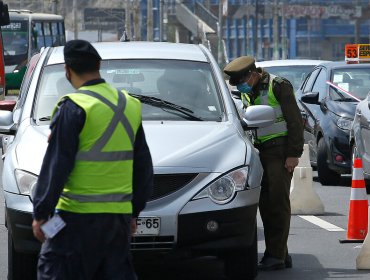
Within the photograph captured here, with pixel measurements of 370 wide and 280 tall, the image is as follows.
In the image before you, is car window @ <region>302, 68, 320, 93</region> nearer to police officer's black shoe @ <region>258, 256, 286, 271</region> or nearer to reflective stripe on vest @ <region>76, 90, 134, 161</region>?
police officer's black shoe @ <region>258, 256, 286, 271</region>

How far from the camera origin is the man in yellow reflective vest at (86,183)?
582cm

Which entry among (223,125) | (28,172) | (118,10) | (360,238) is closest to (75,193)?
(28,172)

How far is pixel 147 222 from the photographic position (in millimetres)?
8344

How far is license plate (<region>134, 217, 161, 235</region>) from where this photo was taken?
834 centimetres

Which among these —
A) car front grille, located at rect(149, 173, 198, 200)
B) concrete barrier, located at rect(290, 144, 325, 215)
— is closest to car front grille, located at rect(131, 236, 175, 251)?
car front grille, located at rect(149, 173, 198, 200)

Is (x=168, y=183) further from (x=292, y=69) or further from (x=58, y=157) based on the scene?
(x=292, y=69)

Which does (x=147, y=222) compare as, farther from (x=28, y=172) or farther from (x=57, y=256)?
(x=57, y=256)

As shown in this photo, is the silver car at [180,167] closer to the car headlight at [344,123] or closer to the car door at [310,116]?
the car headlight at [344,123]

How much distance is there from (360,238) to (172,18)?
356ft

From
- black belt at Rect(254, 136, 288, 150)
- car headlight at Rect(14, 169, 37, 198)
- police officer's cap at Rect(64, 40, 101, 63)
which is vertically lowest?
black belt at Rect(254, 136, 288, 150)

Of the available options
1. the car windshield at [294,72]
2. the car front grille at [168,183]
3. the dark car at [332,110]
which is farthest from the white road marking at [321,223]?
the car windshield at [294,72]

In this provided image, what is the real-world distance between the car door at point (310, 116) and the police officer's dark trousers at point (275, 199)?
317 inches

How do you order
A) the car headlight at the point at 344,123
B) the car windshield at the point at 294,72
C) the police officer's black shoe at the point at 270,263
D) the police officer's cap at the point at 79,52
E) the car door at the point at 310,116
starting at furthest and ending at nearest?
1. the car windshield at the point at 294,72
2. the car door at the point at 310,116
3. the car headlight at the point at 344,123
4. the police officer's black shoe at the point at 270,263
5. the police officer's cap at the point at 79,52

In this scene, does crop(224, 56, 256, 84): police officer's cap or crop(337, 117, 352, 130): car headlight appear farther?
crop(337, 117, 352, 130): car headlight
